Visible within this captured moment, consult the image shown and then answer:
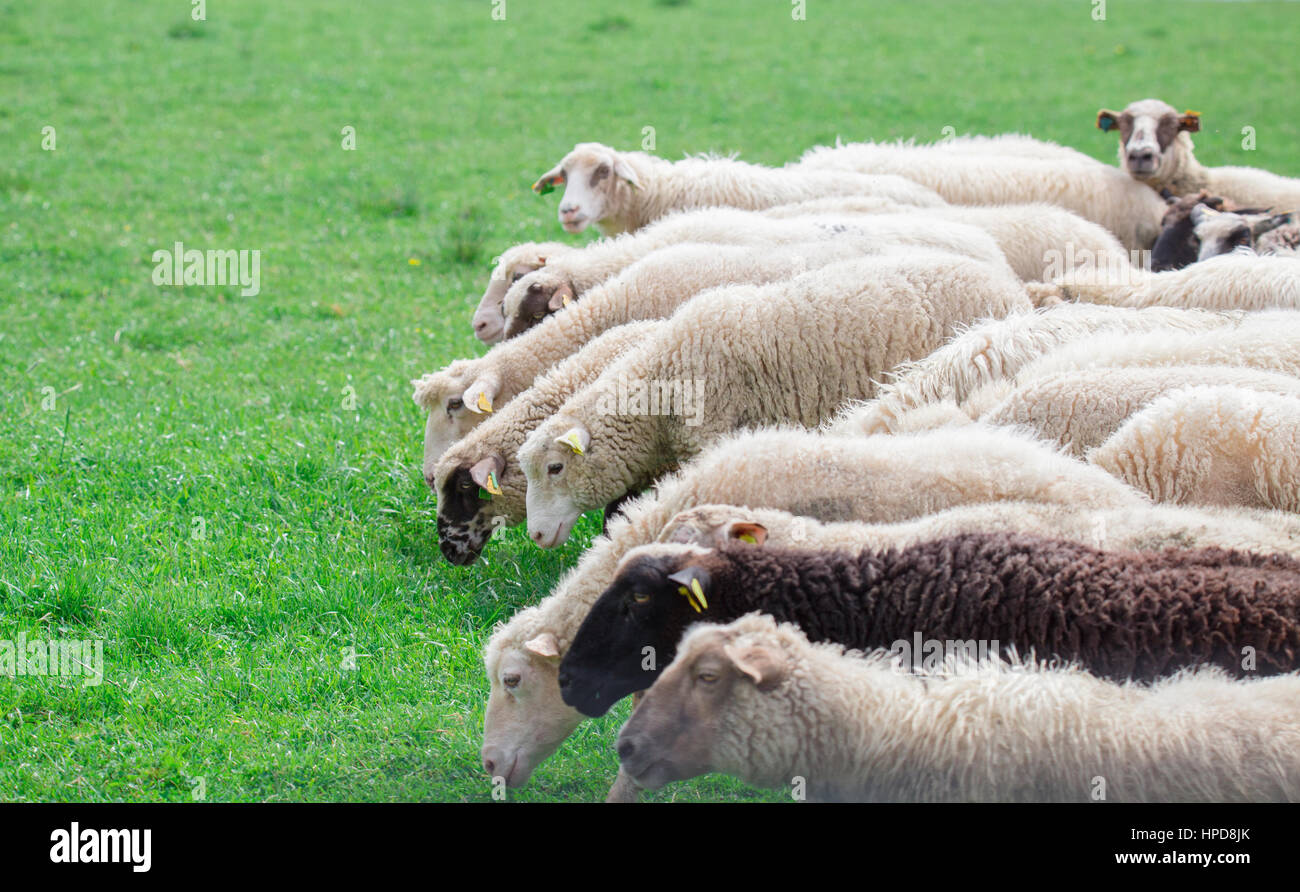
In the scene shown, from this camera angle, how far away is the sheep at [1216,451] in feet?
14.4

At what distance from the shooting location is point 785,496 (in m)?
4.37

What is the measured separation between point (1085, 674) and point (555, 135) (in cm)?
1156

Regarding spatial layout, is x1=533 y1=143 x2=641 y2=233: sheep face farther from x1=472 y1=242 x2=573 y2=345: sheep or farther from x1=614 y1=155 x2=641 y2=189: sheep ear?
x1=472 y1=242 x2=573 y2=345: sheep

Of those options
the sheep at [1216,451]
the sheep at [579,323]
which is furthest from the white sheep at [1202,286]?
the sheep at [1216,451]

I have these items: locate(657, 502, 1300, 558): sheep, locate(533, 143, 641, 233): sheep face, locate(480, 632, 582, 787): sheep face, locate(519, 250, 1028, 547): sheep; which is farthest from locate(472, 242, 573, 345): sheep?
locate(657, 502, 1300, 558): sheep

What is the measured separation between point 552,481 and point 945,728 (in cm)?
249

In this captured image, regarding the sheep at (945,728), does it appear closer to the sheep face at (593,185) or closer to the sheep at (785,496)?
the sheep at (785,496)

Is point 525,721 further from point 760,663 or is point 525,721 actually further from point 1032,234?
point 1032,234

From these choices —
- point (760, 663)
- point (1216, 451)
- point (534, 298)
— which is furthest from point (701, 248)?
point (760, 663)

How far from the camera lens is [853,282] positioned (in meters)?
5.86

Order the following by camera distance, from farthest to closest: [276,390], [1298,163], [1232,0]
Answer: [1232,0] < [1298,163] < [276,390]

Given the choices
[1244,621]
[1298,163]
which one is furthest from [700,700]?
[1298,163]

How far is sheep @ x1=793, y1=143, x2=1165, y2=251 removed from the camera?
337 inches
